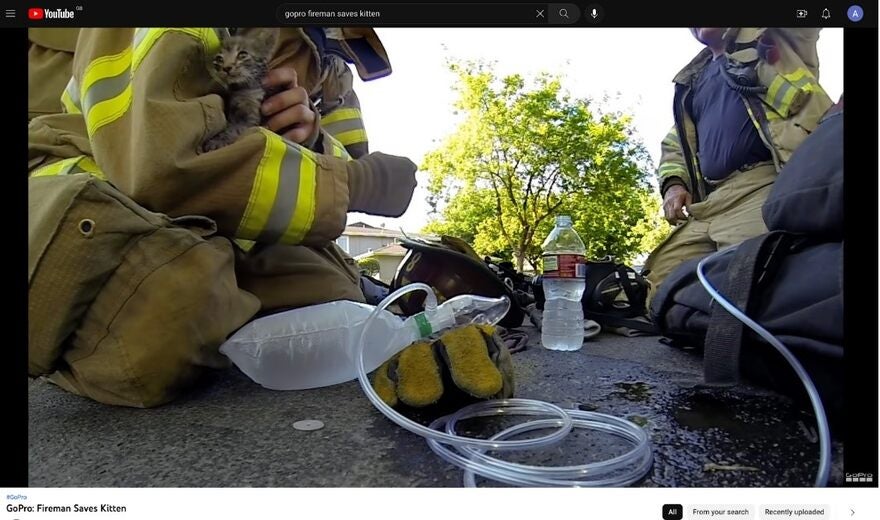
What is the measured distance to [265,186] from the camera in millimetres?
798

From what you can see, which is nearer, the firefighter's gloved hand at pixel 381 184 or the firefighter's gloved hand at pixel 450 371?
the firefighter's gloved hand at pixel 450 371

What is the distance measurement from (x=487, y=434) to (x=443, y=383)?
10 centimetres

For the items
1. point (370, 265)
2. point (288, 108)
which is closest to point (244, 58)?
point (288, 108)

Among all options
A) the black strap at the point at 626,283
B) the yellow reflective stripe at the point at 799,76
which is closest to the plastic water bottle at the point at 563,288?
the black strap at the point at 626,283

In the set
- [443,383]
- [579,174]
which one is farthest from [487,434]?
[579,174]

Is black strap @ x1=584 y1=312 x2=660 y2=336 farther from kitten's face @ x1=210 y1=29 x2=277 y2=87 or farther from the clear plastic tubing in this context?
kitten's face @ x1=210 y1=29 x2=277 y2=87

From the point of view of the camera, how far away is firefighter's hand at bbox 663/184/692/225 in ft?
6.58

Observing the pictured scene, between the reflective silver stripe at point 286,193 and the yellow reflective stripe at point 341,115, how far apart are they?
0.72 m

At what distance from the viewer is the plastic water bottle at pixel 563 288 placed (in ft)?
4.39

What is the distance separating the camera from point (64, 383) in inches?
30.6
